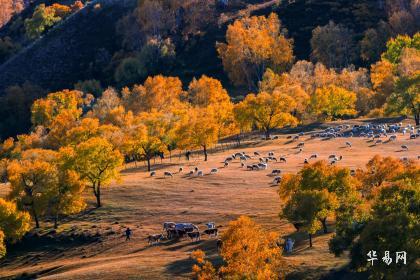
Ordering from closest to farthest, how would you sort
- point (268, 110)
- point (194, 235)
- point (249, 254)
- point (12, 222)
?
point (249, 254)
point (194, 235)
point (12, 222)
point (268, 110)

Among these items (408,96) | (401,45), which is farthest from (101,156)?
(401,45)

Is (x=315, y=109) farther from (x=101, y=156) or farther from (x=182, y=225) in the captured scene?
(x=182, y=225)

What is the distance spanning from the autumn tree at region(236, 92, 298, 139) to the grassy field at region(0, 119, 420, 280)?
25918mm

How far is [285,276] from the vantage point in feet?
198

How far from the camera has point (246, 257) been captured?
57.4 metres

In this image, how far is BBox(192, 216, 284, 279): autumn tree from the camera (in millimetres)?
56281

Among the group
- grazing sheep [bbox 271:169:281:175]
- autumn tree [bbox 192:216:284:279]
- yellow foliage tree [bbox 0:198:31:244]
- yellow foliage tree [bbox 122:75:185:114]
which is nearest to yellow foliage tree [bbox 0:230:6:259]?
yellow foliage tree [bbox 0:198:31:244]

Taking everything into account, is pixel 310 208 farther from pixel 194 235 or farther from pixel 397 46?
pixel 397 46

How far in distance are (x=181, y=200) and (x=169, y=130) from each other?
141 feet

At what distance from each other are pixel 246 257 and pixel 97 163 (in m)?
46.6

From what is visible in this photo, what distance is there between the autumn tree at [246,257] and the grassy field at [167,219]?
3.50m

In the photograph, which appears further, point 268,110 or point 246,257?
point 268,110

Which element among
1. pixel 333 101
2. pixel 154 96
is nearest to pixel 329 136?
pixel 333 101

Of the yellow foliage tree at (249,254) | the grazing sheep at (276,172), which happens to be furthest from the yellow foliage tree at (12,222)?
the yellow foliage tree at (249,254)
